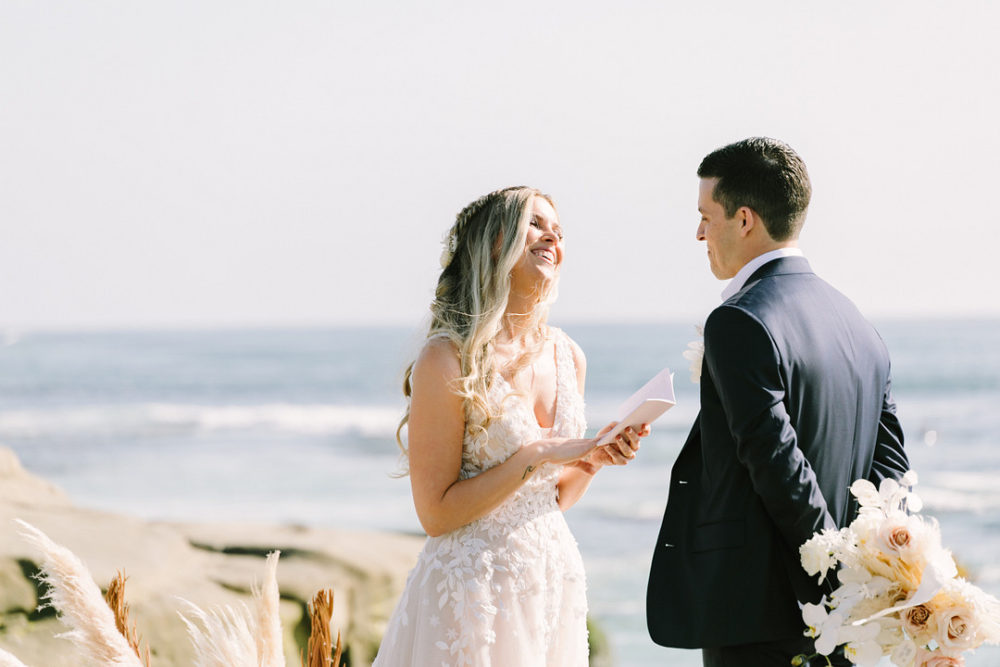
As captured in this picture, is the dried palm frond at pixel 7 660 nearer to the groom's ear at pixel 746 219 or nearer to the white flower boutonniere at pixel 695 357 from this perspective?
the white flower boutonniere at pixel 695 357

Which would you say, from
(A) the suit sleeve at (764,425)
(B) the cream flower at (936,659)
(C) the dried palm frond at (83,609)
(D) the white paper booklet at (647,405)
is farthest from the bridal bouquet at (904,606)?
(C) the dried palm frond at (83,609)

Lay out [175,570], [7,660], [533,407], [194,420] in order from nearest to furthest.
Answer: [7,660] → [533,407] → [175,570] → [194,420]

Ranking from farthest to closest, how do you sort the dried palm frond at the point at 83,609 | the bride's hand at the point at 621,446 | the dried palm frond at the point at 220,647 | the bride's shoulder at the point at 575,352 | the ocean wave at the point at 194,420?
the ocean wave at the point at 194,420, the bride's shoulder at the point at 575,352, the bride's hand at the point at 621,446, the dried palm frond at the point at 220,647, the dried palm frond at the point at 83,609

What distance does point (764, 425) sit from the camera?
2.65 m

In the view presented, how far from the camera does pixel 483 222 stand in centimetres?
346

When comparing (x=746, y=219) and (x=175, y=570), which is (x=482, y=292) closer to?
(x=746, y=219)

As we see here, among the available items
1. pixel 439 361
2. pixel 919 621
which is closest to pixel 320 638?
pixel 439 361

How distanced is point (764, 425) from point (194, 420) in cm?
2841

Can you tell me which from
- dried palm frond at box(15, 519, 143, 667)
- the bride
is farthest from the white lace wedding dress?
dried palm frond at box(15, 519, 143, 667)

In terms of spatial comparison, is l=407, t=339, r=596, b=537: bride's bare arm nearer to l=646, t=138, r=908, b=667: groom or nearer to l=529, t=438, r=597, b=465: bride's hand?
l=529, t=438, r=597, b=465: bride's hand

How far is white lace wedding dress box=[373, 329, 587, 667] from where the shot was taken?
326 cm

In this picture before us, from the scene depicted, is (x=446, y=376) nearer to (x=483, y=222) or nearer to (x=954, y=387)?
(x=483, y=222)

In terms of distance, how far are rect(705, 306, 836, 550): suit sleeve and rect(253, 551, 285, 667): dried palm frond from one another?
125cm

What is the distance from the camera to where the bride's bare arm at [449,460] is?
3229mm
